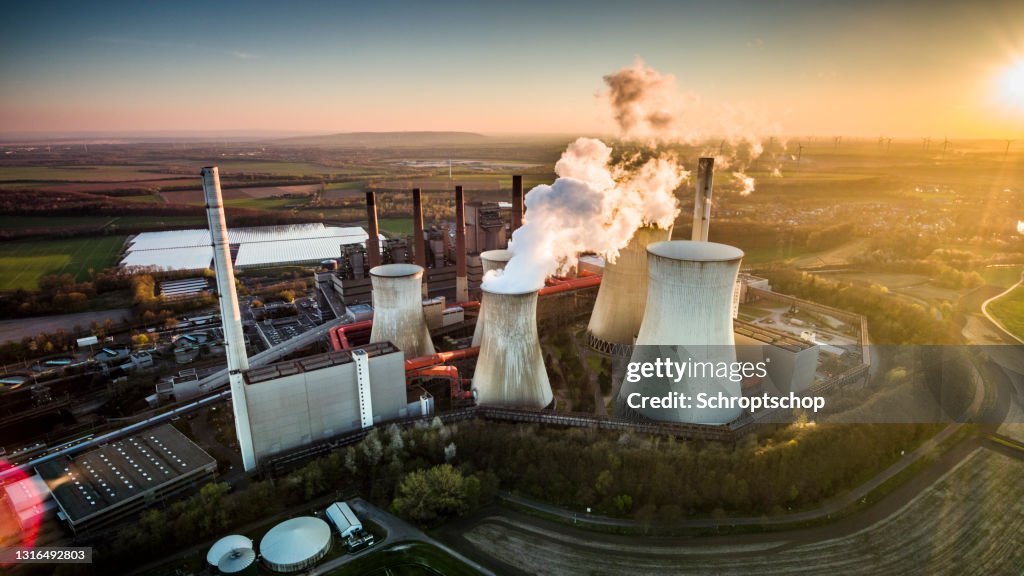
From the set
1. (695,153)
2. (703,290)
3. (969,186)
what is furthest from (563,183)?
(969,186)

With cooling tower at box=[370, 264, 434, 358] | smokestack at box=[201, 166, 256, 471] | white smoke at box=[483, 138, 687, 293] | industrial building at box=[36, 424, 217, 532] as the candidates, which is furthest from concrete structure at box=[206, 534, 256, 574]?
white smoke at box=[483, 138, 687, 293]

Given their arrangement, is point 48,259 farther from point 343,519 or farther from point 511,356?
point 511,356

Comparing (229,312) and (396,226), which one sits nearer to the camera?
(229,312)

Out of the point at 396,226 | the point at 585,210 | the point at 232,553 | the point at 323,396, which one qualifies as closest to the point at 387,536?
the point at 232,553

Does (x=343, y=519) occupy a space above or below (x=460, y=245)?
below

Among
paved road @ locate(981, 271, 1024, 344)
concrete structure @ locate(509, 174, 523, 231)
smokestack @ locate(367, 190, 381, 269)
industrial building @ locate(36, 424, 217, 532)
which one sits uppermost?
concrete structure @ locate(509, 174, 523, 231)

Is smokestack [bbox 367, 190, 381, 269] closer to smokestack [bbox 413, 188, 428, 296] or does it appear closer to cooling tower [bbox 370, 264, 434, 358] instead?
smokestack [bbox 413, 188, 428, 296]

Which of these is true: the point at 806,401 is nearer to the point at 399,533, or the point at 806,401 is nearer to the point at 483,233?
the point at 399,533
